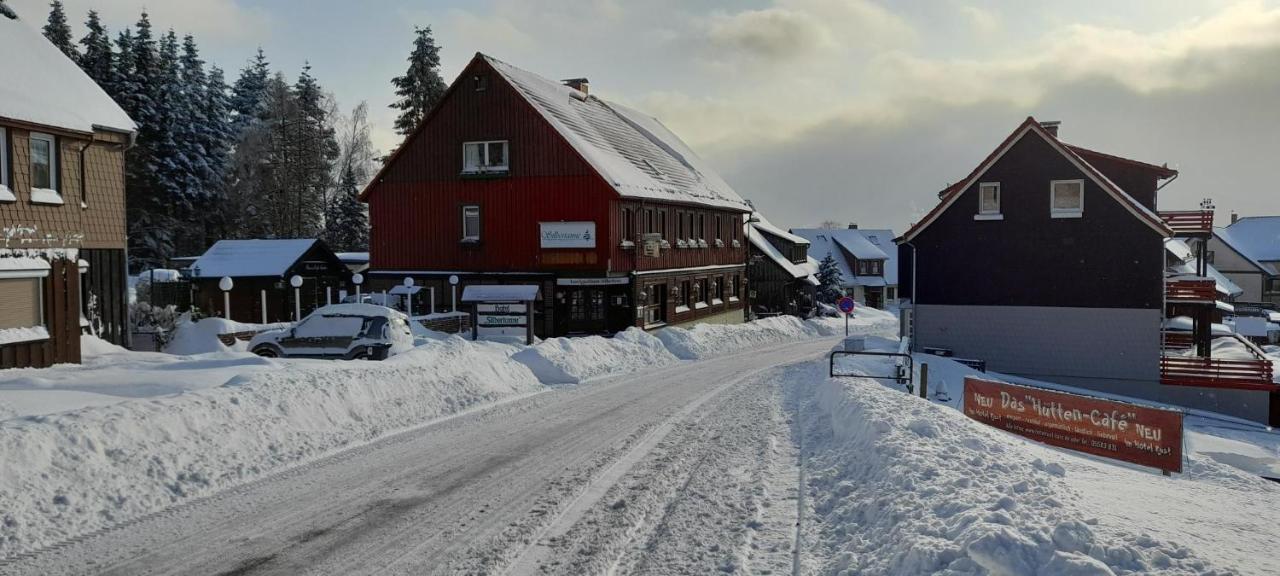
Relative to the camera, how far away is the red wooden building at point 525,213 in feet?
101

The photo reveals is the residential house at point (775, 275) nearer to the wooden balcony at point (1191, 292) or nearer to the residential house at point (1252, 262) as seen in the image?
the wooden balcony at point (1191, 292)

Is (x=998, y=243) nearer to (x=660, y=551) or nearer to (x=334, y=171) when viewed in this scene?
(x=660, y=551)

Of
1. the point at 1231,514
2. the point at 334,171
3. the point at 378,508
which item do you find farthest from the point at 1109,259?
the point at 334,171

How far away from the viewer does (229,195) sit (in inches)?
2237

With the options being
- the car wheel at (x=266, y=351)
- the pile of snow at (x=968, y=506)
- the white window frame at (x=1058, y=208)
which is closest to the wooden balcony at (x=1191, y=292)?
the white window frame at (x=1058, y=208)

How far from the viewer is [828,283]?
6644 cm

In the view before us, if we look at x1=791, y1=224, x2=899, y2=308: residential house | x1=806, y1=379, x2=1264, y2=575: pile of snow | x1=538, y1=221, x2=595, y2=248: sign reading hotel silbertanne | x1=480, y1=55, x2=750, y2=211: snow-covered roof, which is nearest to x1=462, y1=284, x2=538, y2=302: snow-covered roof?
x1=538, y1=221, x2=595, y2=248: sign reading hotel silbertanne

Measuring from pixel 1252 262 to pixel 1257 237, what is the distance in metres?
8.30

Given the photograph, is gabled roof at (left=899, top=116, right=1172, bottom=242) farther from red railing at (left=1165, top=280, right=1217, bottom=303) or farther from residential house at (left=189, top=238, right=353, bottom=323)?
residential house at (left=189, top=238, right=353, bottom=323)

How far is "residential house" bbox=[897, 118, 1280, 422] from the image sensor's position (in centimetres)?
2752

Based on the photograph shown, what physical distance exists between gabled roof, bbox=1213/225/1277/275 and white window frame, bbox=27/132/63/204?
8289cm

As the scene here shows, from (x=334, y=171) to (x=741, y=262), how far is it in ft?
107

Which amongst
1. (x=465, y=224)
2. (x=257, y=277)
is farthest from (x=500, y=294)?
(x=257, y=277)

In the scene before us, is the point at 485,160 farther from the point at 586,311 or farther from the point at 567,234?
the point at 586,311
